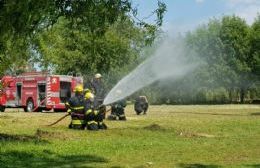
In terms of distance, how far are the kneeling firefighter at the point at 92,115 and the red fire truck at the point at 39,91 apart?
19611mm

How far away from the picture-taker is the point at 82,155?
43.7ft

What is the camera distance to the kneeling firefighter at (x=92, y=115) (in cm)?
2038

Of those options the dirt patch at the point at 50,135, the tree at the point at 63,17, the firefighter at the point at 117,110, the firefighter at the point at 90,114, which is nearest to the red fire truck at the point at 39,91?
the firefighter at the point at 117,110

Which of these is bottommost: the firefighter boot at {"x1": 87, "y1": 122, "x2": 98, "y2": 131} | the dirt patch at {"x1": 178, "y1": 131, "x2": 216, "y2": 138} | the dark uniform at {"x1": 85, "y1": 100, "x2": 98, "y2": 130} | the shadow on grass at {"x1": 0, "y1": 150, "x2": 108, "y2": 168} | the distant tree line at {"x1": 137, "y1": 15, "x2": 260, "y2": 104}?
the shadow on grass at {"x1": 0, "y1": 150, "x2": 108, "y2": 168}

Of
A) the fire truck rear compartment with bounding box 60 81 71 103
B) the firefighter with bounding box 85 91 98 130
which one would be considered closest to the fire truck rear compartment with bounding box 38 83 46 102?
the fire truck rear compartment with bounding box 60 81 71 103

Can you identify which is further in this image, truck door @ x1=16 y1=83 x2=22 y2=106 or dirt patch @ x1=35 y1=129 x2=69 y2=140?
truck door @ x1=16 y1=83 x2=22 y2=106

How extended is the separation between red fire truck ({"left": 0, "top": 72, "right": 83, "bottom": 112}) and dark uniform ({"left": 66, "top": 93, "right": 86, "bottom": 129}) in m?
19.5

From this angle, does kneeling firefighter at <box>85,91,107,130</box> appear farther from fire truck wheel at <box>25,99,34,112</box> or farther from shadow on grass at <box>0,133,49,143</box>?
fire truck wheel at <box>25,99,34,112</box>

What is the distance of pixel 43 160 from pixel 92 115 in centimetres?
803

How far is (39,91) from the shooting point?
135 feet

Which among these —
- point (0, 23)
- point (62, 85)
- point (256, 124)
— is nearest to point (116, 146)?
point (0, 23)

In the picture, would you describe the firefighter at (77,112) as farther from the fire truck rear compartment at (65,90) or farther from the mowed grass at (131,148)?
the fire truck rear compartment at (65,90)

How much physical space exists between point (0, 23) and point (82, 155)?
3.23 meters

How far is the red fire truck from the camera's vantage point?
40.5 m
